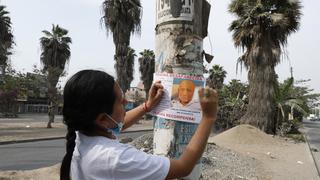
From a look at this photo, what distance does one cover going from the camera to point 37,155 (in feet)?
54.3

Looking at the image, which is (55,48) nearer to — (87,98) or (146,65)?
(146,65)

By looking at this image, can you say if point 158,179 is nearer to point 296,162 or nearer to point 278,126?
point 296,162

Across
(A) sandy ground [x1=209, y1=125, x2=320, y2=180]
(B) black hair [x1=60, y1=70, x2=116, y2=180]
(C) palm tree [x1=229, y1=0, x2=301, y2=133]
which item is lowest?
(A) sandy ground [x1=209, y1=125, x2=320, y2=180]

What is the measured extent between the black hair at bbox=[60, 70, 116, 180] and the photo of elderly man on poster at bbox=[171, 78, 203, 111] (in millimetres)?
908

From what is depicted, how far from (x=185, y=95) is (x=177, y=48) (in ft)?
1.69

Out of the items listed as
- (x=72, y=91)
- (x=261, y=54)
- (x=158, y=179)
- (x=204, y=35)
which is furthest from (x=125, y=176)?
(x=261, y=54)

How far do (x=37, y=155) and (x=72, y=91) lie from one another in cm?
1509

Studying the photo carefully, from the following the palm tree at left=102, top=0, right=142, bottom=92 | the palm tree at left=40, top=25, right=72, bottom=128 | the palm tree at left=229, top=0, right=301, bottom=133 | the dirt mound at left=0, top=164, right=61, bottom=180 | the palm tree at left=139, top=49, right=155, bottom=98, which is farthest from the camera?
the palm tree at left=139, top=49, right=155, bottom=98

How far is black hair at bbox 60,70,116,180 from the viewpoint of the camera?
2143mm

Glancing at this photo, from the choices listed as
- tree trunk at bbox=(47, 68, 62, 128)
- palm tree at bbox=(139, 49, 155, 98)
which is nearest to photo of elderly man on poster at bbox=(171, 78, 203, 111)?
tree trunk at bbox=(47, 68, 62, 128)

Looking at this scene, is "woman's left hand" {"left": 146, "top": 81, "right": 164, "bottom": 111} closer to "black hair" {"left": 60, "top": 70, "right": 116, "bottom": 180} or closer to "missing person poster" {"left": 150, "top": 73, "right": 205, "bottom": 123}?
"missing person poster" {"left": 150, "top": 73, "right": 205, "bottom": 123}

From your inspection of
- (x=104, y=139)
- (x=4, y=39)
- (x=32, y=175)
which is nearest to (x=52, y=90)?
(x=4, y=39)

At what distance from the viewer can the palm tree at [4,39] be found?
102 ft

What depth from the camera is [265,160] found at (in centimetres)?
1529
